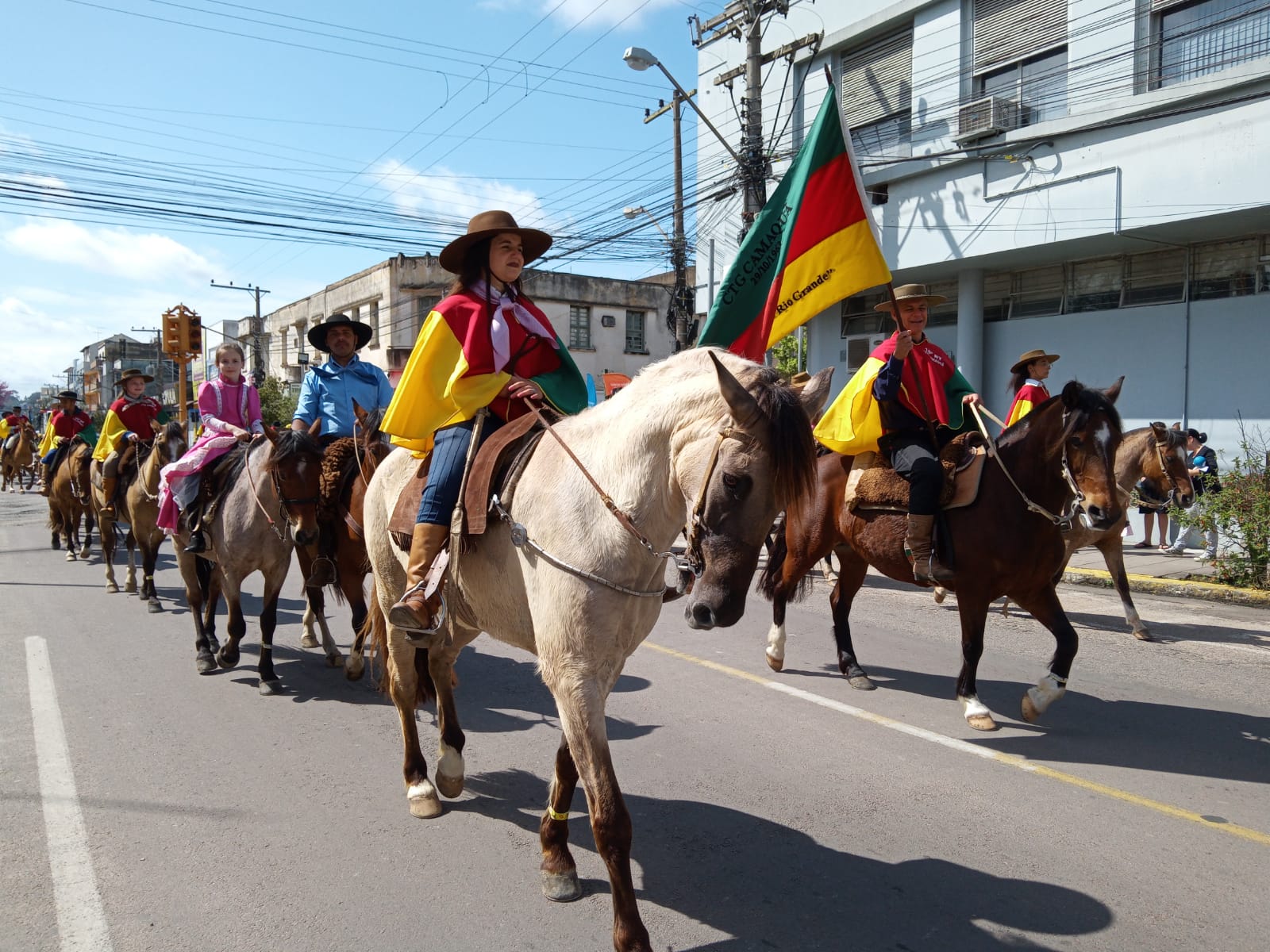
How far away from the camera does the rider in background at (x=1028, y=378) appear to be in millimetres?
7684

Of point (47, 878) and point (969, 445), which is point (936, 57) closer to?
point (969, 445)

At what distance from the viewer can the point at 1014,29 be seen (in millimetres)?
15234

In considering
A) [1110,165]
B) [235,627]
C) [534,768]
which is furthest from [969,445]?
[1110,165]

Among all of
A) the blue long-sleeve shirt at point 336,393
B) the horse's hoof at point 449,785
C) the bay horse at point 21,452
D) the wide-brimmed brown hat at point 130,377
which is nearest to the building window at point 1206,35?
the blue long-sleeve shirt at point 336,393

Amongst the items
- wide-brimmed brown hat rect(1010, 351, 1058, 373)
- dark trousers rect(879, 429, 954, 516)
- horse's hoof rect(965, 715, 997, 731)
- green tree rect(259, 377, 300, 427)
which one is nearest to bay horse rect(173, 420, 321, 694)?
dark trousers rect(879, 429, 954, 516)

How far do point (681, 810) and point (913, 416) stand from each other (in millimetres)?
3439

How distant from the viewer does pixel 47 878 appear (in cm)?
367

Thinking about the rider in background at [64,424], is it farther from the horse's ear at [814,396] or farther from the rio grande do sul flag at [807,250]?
the horse's ear at [814,396]

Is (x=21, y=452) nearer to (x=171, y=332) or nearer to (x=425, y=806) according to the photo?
(x=171, y=332)

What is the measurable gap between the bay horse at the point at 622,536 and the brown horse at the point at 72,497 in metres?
12.3

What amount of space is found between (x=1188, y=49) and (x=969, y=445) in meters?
10.7

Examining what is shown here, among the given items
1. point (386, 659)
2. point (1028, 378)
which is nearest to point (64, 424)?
point (386, 659)

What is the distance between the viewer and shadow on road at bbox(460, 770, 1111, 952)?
3.20m

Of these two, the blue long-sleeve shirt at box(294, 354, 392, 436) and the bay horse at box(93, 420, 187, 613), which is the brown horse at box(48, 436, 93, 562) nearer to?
the bay horse at box(93, 420, 187, 613)
